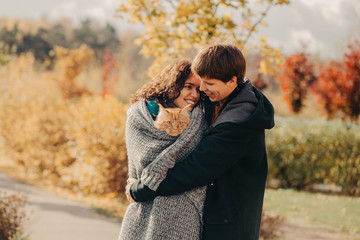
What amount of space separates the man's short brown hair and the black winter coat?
0.16 meters

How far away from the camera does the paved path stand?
521cm

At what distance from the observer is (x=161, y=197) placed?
221 cm

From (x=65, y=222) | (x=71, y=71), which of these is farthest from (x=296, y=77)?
(x=65, y=222)

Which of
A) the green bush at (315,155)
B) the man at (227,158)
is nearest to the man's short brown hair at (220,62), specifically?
the man at (227,158)

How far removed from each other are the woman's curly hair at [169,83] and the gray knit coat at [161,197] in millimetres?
254

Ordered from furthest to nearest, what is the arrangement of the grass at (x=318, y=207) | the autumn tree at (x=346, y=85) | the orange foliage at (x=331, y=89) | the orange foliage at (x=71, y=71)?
the orange foliage at (x=71, y=71), the orange foliage at (x=331, y=89), the autumn tree at (x=346, y=85), the grass at (x=318, y=207)

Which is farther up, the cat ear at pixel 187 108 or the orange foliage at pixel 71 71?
the cat ear at pixel 187 108

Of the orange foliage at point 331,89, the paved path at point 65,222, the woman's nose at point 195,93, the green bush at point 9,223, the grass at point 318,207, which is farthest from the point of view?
the orange foliage at point 331,89

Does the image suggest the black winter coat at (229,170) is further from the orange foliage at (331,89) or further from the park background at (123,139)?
the orange foliage at (331,89)

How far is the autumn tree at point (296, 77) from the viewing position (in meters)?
18.9

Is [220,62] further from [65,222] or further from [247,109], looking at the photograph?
[65,222]

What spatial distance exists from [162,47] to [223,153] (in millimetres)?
3360

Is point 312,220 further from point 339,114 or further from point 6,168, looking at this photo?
point 339,114

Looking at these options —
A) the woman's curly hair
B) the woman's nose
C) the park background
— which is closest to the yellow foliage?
the park background
